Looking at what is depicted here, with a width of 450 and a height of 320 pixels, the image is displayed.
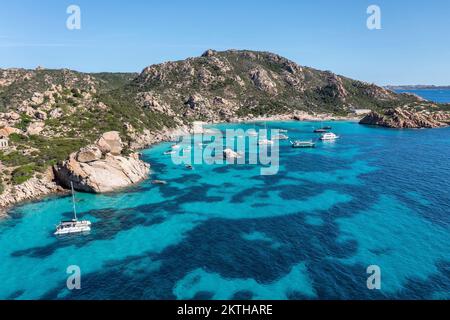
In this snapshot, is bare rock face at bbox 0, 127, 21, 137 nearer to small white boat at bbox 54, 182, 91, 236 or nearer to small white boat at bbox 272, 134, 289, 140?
small white boat at bbox 54, 182, 91, 236

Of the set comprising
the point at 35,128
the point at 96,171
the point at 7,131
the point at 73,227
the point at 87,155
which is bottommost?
the point at 73,227

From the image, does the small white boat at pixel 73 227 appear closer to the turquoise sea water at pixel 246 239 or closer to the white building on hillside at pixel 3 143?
the turquoise sea water at pixel 246 239

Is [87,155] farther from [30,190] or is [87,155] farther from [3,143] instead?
[3,143]

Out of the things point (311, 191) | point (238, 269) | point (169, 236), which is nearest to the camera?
point (238, 269)

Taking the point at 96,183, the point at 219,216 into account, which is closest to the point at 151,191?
the point at 96,183

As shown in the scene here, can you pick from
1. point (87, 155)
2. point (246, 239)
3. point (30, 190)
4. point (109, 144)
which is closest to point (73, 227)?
point (30, 190)

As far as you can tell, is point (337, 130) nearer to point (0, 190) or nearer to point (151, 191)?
point (151, 191)
